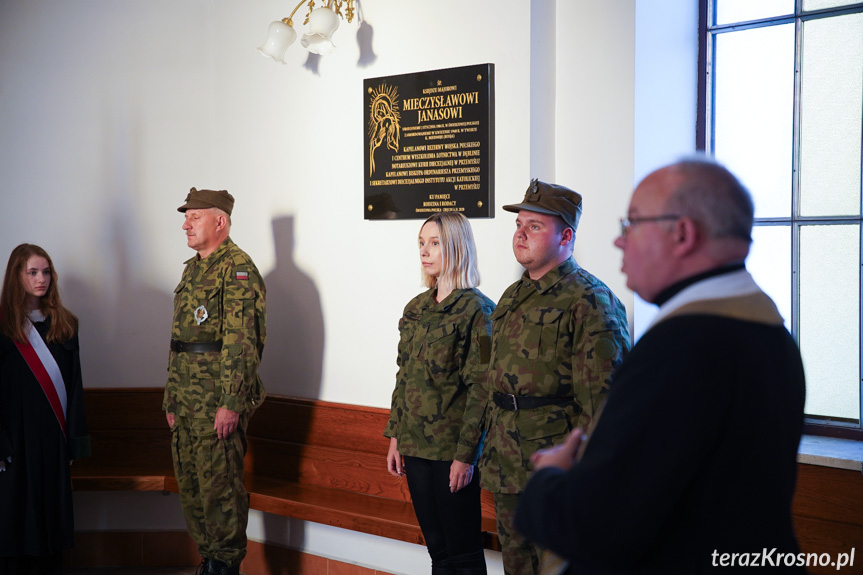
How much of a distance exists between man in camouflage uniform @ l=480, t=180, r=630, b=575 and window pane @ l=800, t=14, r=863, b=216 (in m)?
1.12

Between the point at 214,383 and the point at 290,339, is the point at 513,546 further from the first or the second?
the point at 290,339

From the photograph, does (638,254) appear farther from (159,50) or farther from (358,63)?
(159,50)

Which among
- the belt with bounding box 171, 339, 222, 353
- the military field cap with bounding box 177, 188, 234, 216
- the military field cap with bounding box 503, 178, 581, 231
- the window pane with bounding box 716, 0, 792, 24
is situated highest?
the window pane with bounding box 716, 0, 792, 24

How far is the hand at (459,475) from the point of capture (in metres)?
2.80

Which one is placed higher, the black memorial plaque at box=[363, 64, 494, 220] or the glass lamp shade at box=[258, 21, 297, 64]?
the glass lamp shade at box=[258, 21, 297, 64]

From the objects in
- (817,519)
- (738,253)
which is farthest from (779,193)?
(738,253)

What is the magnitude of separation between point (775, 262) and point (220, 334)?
244cm

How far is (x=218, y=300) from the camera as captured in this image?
3691mm

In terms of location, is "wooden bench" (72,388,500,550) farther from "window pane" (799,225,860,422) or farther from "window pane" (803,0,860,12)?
"window pane" (803,0,860,12)

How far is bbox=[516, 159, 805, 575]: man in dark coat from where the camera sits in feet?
3.60

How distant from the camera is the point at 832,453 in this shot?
279 cm

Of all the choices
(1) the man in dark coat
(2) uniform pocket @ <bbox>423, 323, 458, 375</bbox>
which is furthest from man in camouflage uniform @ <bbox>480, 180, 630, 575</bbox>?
(1) the man in dark coat

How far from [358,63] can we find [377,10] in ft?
0.87

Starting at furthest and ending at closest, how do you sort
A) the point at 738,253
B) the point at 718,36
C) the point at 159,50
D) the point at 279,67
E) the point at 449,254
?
the point at 159,50 → the point at 279,67 → the point at 718,36 → the point at 449,254 → the point at 738,253
